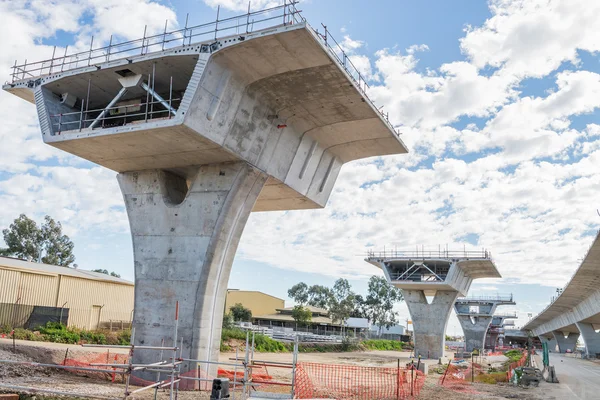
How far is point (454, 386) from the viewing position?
Answer: 25.1 meters

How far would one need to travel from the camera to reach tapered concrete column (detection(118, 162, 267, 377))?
19734mm

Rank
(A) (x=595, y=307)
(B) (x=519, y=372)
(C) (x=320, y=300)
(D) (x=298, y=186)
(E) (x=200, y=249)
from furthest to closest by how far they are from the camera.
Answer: (C) (x=320, y=300) → (A) (x=595, y=307) → (B) (x=519, y=372) → (D) (x=298, y=186) → (E) (x=200, y=249)

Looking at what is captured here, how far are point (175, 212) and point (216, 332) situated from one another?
4.94 metres

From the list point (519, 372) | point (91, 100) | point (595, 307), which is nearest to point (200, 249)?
point (91, 100)

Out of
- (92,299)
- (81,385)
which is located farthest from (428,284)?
(81,385)

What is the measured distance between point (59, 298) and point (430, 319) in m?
36.2

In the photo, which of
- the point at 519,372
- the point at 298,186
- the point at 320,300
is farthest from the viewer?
the point at 320,300

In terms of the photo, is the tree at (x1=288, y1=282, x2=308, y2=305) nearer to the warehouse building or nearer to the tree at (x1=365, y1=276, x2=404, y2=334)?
the tree at (x1=365, y1=276, x2=404, y2=334)

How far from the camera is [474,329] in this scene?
307 feet

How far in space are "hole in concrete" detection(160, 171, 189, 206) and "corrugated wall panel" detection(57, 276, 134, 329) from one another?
19571mm

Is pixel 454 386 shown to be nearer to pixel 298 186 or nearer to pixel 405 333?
pixel 298 186

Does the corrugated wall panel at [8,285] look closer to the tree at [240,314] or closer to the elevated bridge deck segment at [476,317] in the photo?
the tree at [240,314]

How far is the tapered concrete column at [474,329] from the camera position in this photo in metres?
92.2

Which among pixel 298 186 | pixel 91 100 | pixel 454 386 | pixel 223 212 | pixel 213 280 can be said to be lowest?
pixel 454 386
